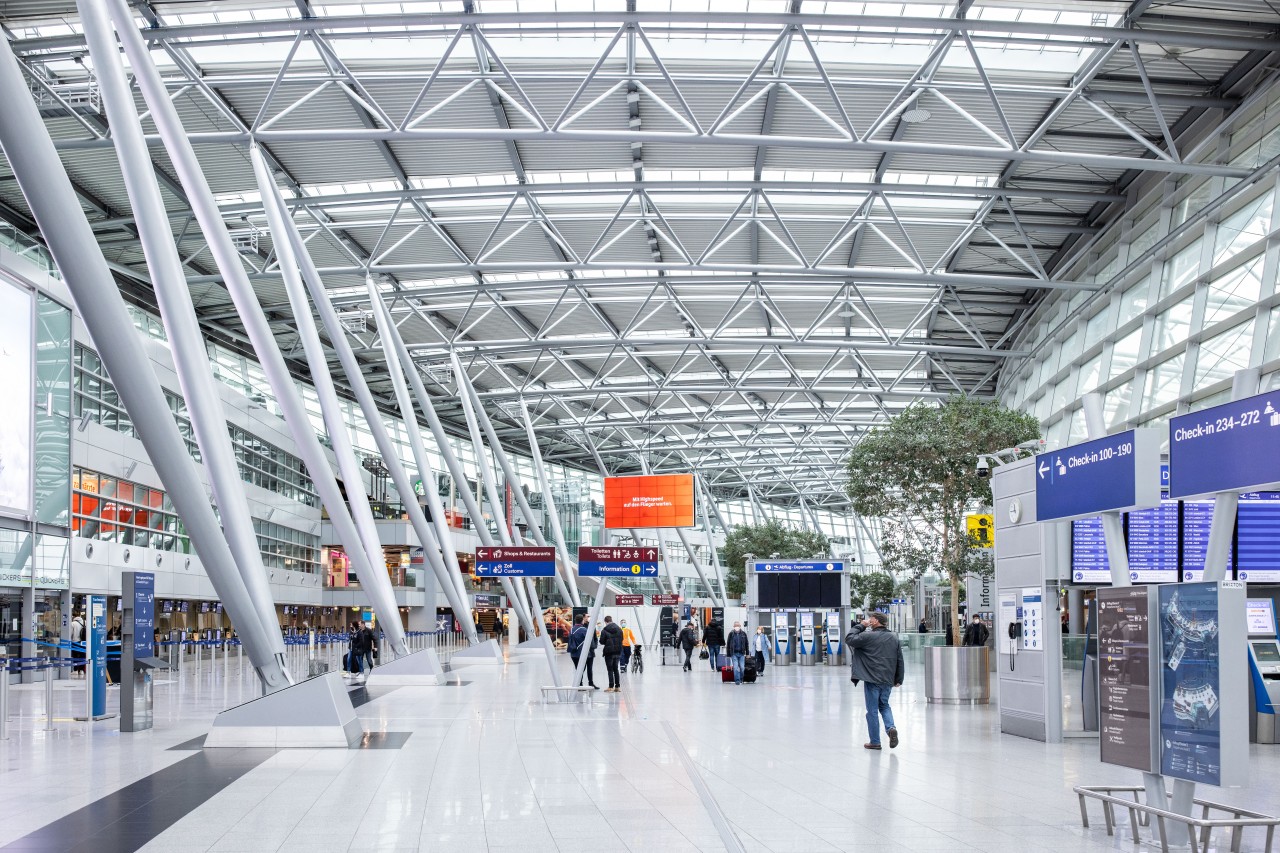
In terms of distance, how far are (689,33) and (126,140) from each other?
13193 millimetres

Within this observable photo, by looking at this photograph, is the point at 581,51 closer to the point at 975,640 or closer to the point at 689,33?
the point at 689,33

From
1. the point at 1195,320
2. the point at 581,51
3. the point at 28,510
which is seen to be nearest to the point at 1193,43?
the point at 1195,320

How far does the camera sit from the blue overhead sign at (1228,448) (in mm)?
7414

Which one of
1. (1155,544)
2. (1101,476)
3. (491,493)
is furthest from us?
(491,493)

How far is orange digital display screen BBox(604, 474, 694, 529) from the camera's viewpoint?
1652 inches

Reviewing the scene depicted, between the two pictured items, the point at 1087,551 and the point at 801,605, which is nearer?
the point at 1087,551

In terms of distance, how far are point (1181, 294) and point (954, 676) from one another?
471 inches

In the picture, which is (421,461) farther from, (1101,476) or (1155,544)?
(1101,476)

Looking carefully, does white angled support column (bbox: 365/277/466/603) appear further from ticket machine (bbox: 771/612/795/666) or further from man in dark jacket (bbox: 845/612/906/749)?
man in dark jacket (bbox: 845/612/906/749)

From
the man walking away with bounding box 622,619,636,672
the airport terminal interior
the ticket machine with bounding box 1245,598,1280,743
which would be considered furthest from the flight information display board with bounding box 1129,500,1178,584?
the man walking away with bounding box 622,619,636,672

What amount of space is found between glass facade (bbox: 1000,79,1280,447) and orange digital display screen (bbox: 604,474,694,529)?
1241cm

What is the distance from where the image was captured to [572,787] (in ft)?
35.5

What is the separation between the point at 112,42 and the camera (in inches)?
585

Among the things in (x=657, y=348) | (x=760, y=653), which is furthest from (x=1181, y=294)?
(x=657, y=348)
